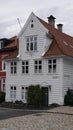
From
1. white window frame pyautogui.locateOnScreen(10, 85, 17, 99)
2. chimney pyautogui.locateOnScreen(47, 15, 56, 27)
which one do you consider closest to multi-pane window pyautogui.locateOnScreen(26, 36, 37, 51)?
white window frame pyautogui.locateOnScreen(10, 85, 17, 99)

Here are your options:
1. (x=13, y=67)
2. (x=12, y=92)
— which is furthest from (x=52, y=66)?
(x=12, y=92)

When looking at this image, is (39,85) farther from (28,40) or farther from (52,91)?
(28,40)

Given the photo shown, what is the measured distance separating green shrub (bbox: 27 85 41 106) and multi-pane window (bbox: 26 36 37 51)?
4.71 metres

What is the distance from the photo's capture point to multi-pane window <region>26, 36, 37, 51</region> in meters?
36.8

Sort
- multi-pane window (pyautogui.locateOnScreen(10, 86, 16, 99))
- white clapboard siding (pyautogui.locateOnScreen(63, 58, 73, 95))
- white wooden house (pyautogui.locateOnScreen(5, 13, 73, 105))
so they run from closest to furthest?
white wooden house (pyautogui.locateOnScreen(5, 13, 73, 105)) < white clapboard siding (pyautogui.locateOnScreen(63, 58, 73, 95)) < multi-pane window (pyautogui.locateOnScreen(10, 86, 16, 99))

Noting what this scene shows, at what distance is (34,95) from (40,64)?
3.77 m

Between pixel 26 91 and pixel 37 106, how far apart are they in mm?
3804

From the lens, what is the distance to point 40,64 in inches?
1421

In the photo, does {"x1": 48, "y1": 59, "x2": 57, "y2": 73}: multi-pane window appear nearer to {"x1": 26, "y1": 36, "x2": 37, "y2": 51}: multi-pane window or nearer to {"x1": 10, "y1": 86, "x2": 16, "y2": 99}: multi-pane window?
{"x1": 26, "y1": 36, "x2": 37, "y2": 51}: multi-pane window

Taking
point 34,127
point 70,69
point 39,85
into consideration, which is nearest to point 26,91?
point 39,85

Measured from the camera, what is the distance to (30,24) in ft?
123

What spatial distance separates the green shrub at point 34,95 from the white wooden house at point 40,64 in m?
0.96

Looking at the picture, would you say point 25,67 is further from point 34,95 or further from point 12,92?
point 34,95

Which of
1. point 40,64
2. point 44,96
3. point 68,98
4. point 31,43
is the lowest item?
point 68,98
